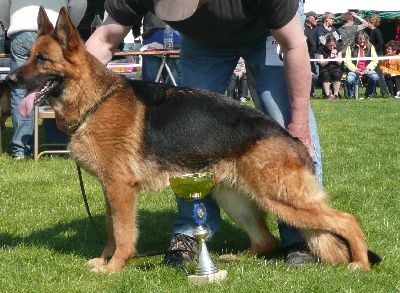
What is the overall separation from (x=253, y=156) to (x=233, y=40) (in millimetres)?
896

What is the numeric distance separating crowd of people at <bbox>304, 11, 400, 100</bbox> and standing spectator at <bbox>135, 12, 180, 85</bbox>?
9.72m

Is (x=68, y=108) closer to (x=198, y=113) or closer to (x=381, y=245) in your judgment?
(x=198, y=113)

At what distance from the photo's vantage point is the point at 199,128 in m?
4.25

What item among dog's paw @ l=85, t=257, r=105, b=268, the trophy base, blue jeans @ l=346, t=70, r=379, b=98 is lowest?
blue jeans @ l=346, t=70, r=379, b=98

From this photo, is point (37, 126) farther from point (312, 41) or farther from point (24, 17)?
point (312, 41)

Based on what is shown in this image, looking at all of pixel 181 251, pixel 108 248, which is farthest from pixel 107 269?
pixel 181 251

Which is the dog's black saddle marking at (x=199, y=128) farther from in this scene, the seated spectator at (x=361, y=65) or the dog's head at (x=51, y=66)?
the seated spectator at (x=361, y=65)

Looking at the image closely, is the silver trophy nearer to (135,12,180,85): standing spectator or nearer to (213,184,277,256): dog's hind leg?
(213,184,277,256): dog's hind leg

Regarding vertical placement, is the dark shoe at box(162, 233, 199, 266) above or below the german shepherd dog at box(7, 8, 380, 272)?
below

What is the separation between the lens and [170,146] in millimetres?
4277

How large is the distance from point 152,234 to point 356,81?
1519 cm

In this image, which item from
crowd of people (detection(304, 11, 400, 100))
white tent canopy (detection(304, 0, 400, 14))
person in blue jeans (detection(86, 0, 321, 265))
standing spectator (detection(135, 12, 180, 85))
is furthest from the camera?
white tent canopy (detection(304, 0, 400, 14))

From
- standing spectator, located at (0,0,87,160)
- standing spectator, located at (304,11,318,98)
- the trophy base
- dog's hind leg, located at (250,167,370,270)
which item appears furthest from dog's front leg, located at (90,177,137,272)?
standing spectator, located at (304,11,318,98)

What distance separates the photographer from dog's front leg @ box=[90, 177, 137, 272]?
4238 mm
